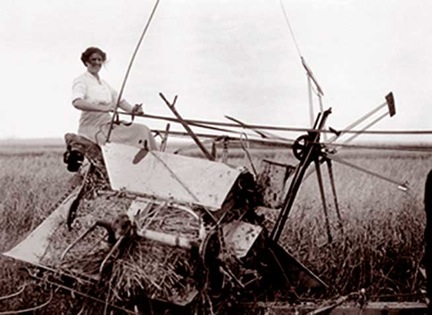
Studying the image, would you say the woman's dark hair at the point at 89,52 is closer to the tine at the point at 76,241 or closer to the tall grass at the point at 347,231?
the tall grass at the point at 347,231

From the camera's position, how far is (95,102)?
6902mm

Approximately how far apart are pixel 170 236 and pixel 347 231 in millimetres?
3829

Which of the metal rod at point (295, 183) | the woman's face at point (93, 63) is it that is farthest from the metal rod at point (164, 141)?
the metal rod at point (295, 183)

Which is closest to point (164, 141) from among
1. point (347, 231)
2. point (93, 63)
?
point (93, 63)

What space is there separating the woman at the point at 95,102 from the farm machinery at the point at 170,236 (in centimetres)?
54

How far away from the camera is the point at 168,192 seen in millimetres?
5344

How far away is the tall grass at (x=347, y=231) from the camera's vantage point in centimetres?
680

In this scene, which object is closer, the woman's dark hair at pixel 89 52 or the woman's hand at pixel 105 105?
the woman's hand at pixel 105 105

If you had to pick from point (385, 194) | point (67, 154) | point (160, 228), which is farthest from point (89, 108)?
point (385, 194)

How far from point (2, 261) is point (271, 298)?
3.42 meters

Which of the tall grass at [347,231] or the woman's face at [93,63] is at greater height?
the woman's face at [93,63]

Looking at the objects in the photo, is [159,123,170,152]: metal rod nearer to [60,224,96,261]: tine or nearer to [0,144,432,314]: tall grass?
[0,144,432,314]: tall grass

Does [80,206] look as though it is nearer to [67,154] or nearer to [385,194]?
[67,154]

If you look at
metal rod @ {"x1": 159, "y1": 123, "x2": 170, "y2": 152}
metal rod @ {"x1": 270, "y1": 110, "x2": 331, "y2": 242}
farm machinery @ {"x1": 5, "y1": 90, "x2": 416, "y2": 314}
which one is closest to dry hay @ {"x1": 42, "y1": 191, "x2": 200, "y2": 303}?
farm machinery @ {"x1": 5, "y1": 90, "x2": 416, "y2": 314}
